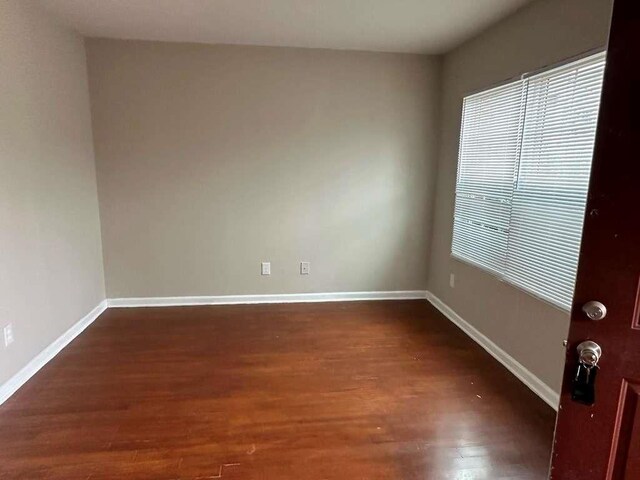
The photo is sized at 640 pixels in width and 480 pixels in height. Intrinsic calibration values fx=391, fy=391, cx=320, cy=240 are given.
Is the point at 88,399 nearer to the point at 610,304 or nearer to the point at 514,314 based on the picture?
the point at 610,304

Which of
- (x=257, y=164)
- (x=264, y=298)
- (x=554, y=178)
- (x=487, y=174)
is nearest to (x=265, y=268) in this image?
(x=264, y=298)

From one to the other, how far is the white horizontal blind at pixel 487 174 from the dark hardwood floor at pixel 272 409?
814 millimetres

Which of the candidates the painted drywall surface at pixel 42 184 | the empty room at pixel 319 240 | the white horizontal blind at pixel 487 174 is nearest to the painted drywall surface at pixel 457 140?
the empty room at pixel 319 240

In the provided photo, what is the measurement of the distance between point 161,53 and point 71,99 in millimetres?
860

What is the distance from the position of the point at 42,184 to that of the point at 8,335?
3.35 ft

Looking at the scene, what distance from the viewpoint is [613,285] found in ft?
3.32

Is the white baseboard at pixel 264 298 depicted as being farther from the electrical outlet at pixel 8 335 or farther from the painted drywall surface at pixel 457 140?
the electrical outlet at pixel 8 335

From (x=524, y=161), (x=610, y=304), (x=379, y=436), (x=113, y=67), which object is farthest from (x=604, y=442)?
(x=113, y=67)

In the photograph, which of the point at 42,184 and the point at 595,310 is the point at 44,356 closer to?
the point at 42,184

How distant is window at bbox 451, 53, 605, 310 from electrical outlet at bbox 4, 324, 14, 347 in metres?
3.22

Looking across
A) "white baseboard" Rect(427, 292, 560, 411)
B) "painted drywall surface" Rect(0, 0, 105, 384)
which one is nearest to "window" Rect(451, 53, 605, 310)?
"white baseboard" Rect(427, 292, 560, 411)

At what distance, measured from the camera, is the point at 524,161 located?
2582 millimetres

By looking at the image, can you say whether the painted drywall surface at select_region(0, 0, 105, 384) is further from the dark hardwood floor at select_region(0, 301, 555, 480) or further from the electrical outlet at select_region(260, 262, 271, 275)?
the electrical outlet at select_region(260, 262, 271, 275)

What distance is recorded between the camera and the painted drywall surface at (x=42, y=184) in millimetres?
2330
